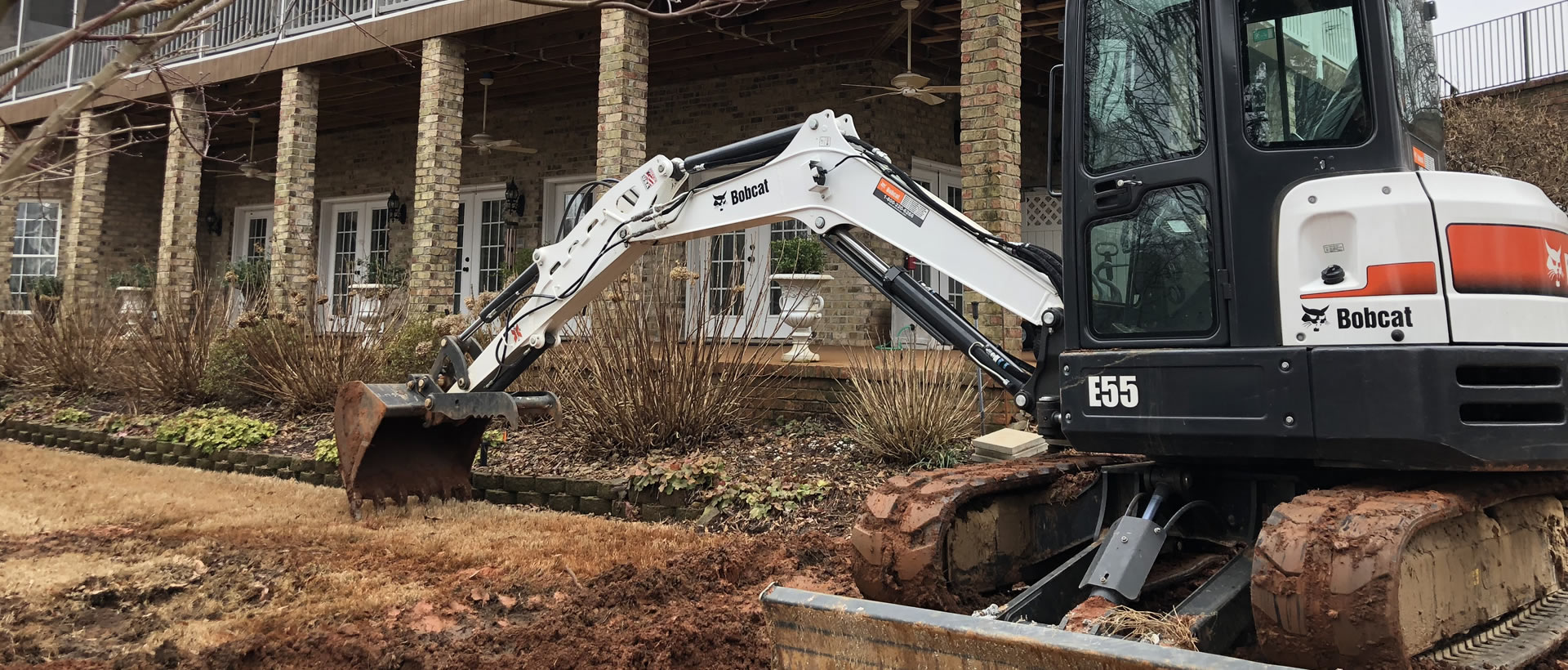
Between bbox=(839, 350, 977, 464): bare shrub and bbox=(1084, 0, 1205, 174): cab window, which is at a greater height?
bbox=(1084, 0, 1205, 174): cab window

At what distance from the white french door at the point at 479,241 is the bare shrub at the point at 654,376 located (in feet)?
27.5

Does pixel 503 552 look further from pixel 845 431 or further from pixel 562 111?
pixel 562 111

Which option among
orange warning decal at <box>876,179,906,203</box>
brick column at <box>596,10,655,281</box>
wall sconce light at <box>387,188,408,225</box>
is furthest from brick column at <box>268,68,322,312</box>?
orange warning decal at <box>876,179,906,203</box>

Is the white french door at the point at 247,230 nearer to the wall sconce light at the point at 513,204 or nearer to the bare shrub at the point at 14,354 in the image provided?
the bare shrub at the point at 14,354

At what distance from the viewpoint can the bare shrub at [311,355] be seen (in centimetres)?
867

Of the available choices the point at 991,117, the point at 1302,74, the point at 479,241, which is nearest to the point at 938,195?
the point at 991,117

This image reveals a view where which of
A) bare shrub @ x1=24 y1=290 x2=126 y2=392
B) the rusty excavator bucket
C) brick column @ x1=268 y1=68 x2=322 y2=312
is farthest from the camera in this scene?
brick column @ x1=268 y1=68 x2=322 y2=312

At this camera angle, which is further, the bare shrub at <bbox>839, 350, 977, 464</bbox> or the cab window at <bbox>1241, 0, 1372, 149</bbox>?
the bare shrub at <bbox>839, 350, 977, 464</bbox>

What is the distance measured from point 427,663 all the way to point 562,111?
461 inches

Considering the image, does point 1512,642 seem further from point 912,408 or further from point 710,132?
point 710,132

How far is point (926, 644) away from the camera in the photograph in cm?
232

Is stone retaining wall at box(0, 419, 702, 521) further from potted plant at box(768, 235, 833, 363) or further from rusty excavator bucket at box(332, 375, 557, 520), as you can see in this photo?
potted plant at box(768, 235, 833, 363)

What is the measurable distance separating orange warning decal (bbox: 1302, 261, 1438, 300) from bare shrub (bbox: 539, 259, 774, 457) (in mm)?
4620

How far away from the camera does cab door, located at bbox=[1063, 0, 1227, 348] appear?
2869 millimetres
